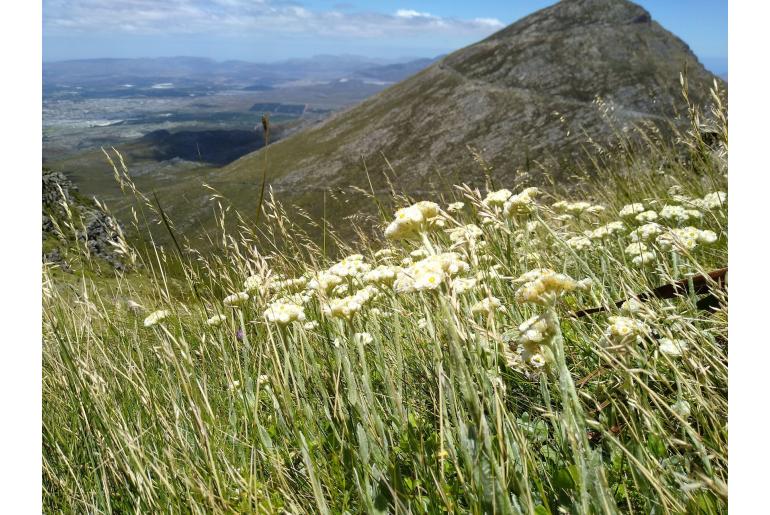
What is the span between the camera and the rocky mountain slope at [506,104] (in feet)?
162

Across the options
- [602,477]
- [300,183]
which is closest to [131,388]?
[602,477]

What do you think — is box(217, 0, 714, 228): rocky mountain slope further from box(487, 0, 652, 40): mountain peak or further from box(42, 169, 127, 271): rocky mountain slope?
box(42, 169, 127, 271): rocky mountain slope

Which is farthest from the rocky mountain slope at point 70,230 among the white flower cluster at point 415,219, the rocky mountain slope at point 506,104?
the rocky mountain slope at point 506,104

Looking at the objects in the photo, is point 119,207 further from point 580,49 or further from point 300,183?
point 580,49

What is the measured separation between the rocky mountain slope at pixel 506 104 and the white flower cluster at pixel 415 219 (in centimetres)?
4391

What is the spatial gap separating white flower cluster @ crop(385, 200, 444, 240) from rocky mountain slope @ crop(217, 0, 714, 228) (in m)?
43.9

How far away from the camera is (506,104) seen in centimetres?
5556

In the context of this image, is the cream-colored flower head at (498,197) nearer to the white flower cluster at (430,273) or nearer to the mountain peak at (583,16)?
the white flower cluster at (430,273)

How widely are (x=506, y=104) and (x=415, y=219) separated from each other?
5763 centimetres

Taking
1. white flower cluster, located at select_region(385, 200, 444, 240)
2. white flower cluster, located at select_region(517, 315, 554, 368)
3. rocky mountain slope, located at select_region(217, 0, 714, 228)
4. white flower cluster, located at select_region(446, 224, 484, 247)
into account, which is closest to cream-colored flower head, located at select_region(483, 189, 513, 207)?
white flower cluster, located at select_region(446, 224, 484, 247)

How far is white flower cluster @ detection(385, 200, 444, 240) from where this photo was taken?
5.96 ft

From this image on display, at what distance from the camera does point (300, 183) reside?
59438mm

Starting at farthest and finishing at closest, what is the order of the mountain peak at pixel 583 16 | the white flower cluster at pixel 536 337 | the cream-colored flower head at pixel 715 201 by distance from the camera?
the mountain peak at pixel 583 16 < the cream-colored flower head at pixel 715 201 < the white flower cluster at pixel 536 337
